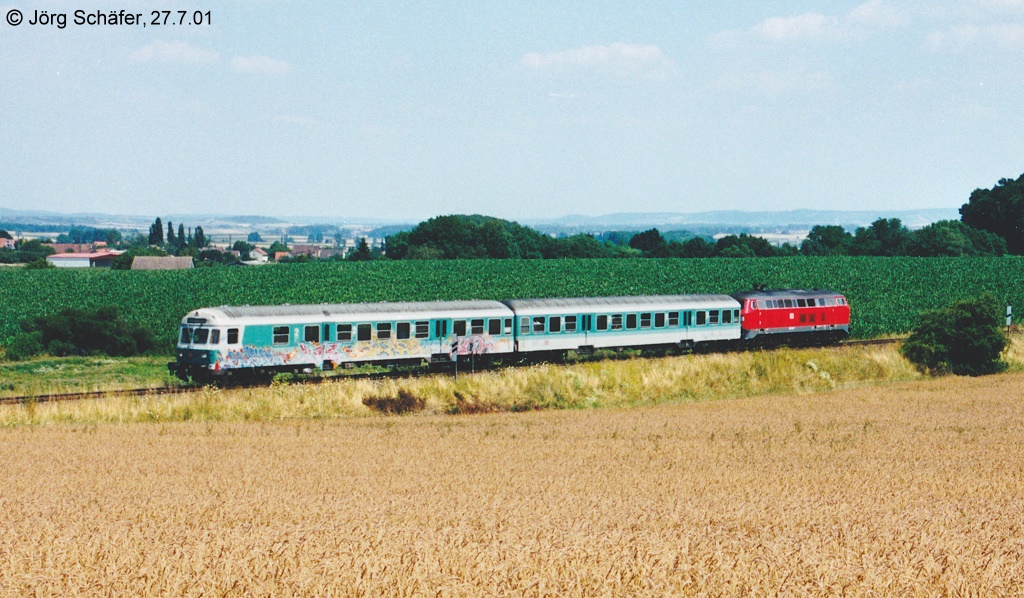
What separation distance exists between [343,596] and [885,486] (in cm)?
974

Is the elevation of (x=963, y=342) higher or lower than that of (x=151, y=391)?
higher

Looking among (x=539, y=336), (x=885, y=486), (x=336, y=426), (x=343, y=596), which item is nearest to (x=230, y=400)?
(x=336, y=426)

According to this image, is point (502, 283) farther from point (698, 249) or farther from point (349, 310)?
point (698, 249)

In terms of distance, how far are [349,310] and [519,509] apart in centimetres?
2546

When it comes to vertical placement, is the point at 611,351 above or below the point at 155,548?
below

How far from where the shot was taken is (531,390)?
110ft

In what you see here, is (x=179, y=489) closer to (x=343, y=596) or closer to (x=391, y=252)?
(x=343, y=596)

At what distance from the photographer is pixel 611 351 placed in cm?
4550

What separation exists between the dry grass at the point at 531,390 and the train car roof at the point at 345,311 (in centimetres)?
313

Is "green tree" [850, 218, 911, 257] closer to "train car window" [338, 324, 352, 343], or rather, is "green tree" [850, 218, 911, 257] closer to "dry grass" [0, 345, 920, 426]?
"dry grass" [0, 345, 920, 426]

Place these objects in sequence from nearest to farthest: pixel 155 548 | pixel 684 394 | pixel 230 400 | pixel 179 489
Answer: pixel 155 548
pixel 179 489
pixel 230 400
pixel 684 394

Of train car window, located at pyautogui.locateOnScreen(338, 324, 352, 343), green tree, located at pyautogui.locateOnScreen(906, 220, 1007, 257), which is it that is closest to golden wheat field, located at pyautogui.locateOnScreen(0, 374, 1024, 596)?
train car window, located at pyautogui.locateOnScreen(338, 324, 352, 343)

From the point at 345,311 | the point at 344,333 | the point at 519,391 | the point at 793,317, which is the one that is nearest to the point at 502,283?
the point at 793,317

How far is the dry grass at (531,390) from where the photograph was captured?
2802 centimetres
